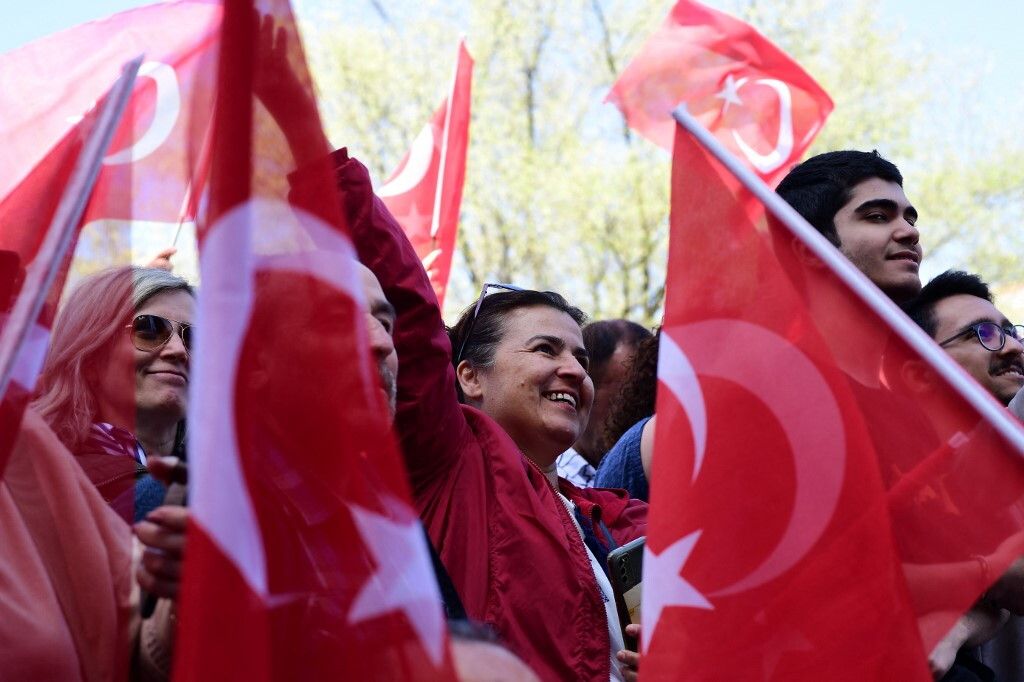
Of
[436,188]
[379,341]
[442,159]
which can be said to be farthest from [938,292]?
[442,159]

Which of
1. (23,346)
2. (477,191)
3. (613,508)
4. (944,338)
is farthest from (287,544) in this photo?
(477,191)

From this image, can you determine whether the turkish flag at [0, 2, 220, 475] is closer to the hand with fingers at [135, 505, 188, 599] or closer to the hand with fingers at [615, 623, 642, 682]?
the hand with fingers at [135, 505, 188, 599]

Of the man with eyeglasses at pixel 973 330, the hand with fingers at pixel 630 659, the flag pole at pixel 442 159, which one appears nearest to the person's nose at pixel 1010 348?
the man with eyeglasses at pixel 973 330

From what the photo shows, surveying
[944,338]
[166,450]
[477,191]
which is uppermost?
[477,191]

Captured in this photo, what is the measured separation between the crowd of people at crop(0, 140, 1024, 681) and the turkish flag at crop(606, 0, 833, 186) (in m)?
1.74

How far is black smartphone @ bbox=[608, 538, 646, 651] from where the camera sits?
2688mm

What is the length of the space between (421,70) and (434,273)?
1144 cm

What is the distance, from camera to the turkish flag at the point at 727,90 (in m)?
5.37

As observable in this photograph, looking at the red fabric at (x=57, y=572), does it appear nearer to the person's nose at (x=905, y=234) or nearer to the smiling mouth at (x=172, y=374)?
the smiling mouth at (x=172, y=374)

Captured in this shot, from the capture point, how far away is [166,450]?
2893 millimetres

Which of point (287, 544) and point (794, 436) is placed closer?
point (287, 544)

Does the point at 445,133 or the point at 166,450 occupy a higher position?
the point at 445,133

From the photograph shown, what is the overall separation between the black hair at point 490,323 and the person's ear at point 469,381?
15 mm

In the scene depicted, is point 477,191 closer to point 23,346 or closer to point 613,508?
point 613,508
